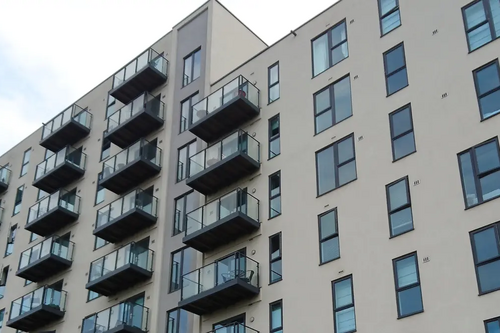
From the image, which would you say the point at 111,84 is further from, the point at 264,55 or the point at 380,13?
the point at 380,13

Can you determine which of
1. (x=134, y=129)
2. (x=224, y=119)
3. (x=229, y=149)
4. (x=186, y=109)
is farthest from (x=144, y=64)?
(x=229, y=149)

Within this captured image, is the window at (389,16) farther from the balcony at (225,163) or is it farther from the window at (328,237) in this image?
the window at (328,237)

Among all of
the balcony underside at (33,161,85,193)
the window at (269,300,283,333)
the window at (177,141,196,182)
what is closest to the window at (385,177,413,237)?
the window at (269,300,283,333)

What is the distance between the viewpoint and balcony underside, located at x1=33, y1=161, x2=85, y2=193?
1487 inches

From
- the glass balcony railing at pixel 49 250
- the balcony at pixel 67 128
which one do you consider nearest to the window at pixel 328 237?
the glass balcony railing at pixel 49 250

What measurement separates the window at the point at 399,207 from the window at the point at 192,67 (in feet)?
44.6

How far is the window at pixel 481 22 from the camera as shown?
2361cm

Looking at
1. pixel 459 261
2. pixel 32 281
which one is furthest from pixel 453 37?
pixel 32 281

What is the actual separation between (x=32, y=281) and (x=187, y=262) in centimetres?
1092

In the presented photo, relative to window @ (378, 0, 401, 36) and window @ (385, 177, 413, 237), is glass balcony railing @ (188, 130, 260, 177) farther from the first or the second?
window @ (385, 177, 413, 237)

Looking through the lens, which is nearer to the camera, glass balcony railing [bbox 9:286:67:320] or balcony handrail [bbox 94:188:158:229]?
balcony handrail [bbox 94:188:158:229]

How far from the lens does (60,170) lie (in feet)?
124

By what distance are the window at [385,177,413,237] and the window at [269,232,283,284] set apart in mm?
4542

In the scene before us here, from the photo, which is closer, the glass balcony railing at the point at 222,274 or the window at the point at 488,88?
the window at the point at 488,88
